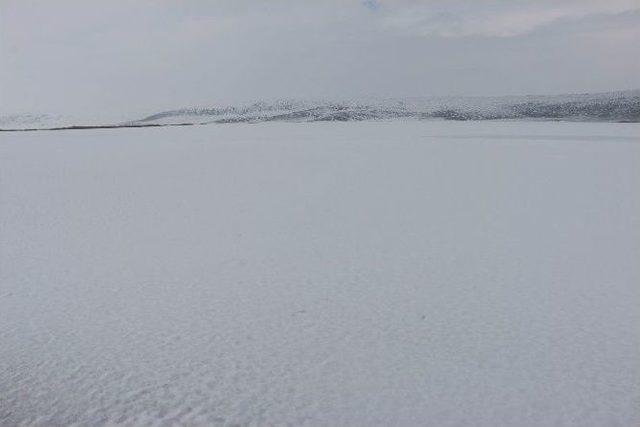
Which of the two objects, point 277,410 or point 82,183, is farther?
point 82,183

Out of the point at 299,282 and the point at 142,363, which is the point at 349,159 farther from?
the point at 142,363

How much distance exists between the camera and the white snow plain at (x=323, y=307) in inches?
62.0

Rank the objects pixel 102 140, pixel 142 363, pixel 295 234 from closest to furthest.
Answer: pixel 142 363 → pixel 295 234 → pixel 102 140

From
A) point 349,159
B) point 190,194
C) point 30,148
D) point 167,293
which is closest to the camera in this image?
point 167,293

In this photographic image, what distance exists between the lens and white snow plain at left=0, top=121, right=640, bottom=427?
1.58 metres

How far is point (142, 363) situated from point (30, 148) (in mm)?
9950

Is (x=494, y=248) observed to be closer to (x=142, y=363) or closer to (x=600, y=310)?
(x=600, y=310)

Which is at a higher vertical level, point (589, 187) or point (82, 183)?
point (82, 183)

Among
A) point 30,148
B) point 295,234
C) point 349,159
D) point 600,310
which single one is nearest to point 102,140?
point 30,148

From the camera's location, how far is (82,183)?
5.88m

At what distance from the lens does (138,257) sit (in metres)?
3.04

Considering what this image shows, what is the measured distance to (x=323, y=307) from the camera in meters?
2.27

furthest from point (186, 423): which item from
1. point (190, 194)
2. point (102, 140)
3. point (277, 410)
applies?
point (102, 140)

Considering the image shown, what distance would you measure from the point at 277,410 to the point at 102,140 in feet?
38.0
